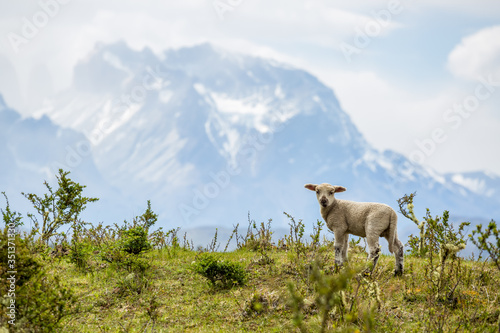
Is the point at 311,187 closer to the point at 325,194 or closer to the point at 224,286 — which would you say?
the point at 325,194

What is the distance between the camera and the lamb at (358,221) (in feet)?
32.6

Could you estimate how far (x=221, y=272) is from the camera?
10.6m

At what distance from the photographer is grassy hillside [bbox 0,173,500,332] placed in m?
7.37

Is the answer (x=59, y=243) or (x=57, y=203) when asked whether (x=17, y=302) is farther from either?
(x=59, y=243)

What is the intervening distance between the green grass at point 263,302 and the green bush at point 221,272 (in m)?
0.18

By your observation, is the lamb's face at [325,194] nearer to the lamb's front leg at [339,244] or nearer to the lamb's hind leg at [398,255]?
the lamb's front leg at [339,244]

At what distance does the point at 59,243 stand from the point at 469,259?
44.2 feet

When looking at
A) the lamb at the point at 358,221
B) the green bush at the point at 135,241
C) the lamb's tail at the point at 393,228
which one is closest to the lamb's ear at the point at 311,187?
the lamb at the point at 358,221

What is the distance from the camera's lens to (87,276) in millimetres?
11953

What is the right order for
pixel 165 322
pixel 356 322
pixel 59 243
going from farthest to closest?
pixel 59 243, pixel 165 322, pixel 356 322

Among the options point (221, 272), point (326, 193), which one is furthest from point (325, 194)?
point (221, 272)

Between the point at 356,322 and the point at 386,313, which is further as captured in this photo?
the point at 386,313

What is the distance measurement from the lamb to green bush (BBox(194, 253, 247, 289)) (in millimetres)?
2496

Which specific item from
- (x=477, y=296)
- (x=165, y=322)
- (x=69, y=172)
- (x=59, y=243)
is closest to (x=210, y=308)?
(x=165, y=322)
